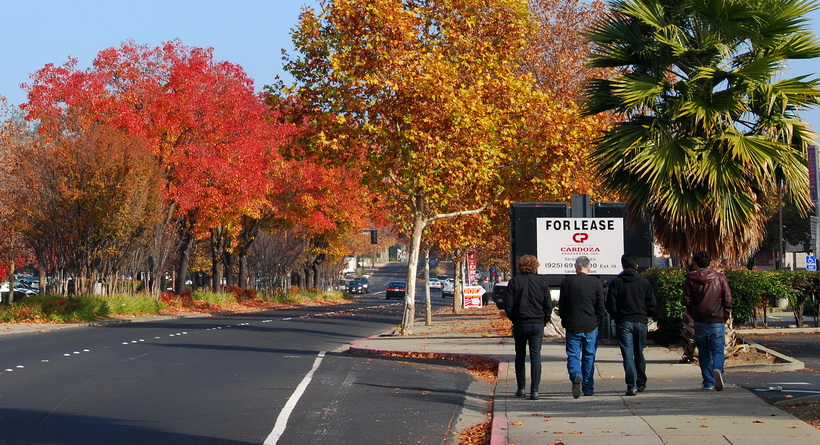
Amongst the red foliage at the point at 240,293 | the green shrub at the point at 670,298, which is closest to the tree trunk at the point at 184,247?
the red foliage at the point at 240,293

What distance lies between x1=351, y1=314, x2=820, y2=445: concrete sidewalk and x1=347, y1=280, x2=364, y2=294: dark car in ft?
264

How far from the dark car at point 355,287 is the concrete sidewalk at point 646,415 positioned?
264 feet

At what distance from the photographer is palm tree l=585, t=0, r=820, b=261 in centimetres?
1524

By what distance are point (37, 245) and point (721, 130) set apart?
27.3 metres

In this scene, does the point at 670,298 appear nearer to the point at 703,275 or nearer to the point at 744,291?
the point at 744,291

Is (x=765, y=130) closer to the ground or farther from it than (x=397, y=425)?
farther from it

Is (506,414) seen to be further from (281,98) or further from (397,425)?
(281,98)

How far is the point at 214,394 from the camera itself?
43.7 feet

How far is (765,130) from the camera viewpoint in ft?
51.5

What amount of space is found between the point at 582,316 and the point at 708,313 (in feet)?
5.68

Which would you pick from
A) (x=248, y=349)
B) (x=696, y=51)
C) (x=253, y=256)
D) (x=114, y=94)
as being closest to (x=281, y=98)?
(x=248, y=349)

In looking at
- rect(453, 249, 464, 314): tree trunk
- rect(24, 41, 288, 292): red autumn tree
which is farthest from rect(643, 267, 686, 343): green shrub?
rect(453, 249, 464, 314): tree trunk

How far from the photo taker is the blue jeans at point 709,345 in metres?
12.7

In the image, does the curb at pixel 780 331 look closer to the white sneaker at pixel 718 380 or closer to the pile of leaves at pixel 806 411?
the white sneaker at pixel 718 380
